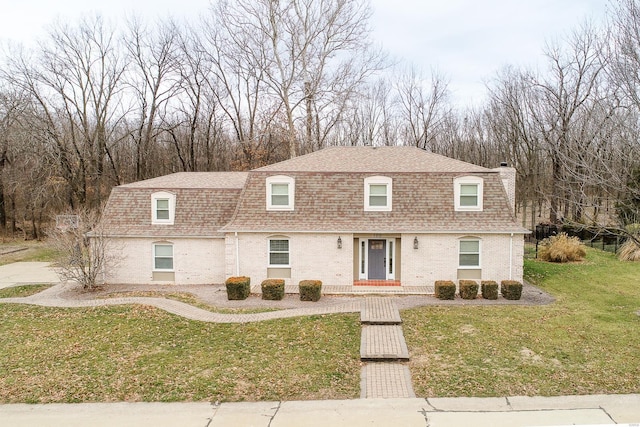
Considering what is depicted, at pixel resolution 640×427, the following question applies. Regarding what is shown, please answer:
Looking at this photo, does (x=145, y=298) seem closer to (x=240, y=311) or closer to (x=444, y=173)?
(x=240, y=311)

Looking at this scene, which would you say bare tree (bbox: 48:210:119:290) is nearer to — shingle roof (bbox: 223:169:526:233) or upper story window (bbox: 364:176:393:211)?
shingle roof (bbox: 223:169:526:233)

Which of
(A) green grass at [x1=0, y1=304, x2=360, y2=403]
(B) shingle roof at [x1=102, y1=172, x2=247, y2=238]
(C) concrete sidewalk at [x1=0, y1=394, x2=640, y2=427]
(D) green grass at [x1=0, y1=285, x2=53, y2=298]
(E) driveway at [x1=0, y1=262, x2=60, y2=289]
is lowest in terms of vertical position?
(C) concrete sidewalk at [x1=0, y1=394, x2=640, y2=427]

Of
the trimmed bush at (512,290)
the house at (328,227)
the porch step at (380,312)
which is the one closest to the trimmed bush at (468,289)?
the house at (328,227)

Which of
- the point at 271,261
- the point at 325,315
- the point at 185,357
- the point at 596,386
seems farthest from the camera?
the point at 271,261

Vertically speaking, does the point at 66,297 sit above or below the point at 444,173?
below

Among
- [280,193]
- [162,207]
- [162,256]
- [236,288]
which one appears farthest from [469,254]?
[162,207]

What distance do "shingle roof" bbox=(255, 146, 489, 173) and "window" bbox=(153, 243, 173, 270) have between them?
5.44 meters

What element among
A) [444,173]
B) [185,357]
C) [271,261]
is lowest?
[185,357]

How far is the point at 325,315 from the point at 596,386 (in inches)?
304

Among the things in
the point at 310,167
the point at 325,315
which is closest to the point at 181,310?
the point at 325,315

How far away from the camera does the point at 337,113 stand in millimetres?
36500

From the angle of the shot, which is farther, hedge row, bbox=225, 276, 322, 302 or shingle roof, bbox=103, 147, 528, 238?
shingle roof, bbox=103, 147, 528, 238

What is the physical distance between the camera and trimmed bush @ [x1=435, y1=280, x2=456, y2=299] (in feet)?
52.3

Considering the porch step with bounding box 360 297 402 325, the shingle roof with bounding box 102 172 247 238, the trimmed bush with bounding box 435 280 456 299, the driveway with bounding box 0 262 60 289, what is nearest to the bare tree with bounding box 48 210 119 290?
the shingle roof with bounding box 102 172 247 238
